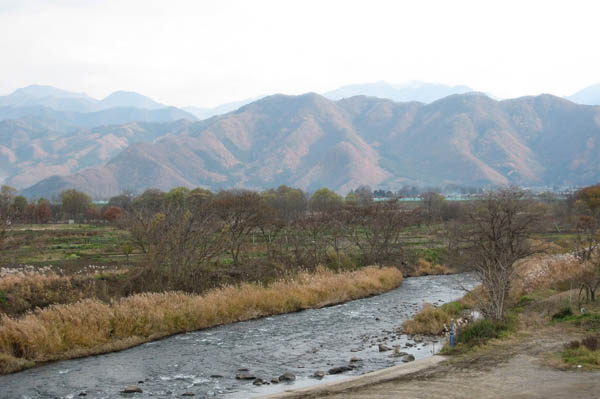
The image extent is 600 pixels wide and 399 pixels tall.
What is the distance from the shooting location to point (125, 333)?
28766 mm

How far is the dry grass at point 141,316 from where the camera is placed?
2516cm

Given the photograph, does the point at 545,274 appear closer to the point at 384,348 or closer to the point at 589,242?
the point at 589,242

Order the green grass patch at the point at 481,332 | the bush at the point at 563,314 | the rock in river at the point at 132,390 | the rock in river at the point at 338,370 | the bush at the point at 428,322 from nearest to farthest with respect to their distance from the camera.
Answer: the rock in river at the point at 132,390 → the rock in river at the point at 338,370 → the green grass patch at the point at 481,332 → the bush at the point at 563,314 → the bush at the point at 428,322

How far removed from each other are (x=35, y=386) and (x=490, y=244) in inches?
827

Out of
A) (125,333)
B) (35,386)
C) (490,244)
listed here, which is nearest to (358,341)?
(490,244)

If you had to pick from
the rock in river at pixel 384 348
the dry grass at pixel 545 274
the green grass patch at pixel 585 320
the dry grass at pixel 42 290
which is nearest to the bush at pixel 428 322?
the rock in river at pixel 384 348

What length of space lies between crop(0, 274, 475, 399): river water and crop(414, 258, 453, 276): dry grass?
→ 77.1 ft

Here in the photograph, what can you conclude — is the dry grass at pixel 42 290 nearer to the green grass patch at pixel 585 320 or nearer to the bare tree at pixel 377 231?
the green grass patch at pixel 585 320

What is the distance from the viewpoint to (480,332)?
24453mm

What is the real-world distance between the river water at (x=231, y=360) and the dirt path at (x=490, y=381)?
130 inches

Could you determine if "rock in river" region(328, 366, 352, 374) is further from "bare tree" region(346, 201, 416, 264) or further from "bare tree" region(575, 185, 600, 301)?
"bare tree" region(346, 201, 416, 264)

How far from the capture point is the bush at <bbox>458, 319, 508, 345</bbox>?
24161 millimetres

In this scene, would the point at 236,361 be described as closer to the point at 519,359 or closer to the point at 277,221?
the point at 519,359

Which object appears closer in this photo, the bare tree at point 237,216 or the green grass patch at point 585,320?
the green grass patch at point 585,320
